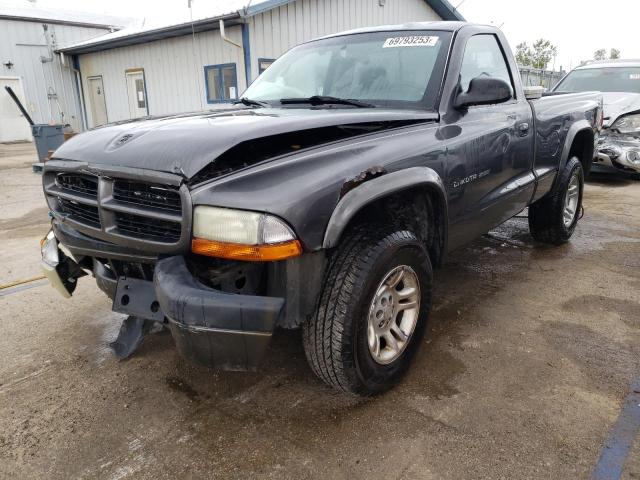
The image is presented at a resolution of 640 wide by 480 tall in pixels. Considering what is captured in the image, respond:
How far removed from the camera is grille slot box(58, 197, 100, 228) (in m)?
2.32

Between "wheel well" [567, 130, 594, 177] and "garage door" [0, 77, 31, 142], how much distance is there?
19.3 metres

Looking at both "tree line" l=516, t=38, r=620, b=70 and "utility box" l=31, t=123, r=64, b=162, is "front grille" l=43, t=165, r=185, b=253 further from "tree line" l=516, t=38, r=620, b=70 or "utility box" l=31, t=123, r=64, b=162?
"tree line" l=516, t=38, r=620, b=70

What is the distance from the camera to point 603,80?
903cm

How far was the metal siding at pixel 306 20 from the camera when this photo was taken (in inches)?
437

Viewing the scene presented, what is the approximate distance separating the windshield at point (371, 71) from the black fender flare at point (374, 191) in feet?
1.91

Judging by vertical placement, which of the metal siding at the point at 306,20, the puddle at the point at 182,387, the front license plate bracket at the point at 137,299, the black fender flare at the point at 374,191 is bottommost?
the puddle at the point at 182,387

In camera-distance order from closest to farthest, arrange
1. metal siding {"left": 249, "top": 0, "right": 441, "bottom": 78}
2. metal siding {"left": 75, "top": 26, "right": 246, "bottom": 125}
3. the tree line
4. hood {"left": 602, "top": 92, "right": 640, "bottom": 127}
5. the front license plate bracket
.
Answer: the front license plate bracket, hood {"left": 602, "top": 92, "right": 640, "bottom": 127}, metal siding {"left": 249, "top": 0, "right": 441, "bottom": 78}, metal siding {"left": 75, "top": 26, "right": 246, "bottom": 125}, the tree line

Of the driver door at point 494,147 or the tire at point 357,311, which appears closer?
the tire at point 357,311

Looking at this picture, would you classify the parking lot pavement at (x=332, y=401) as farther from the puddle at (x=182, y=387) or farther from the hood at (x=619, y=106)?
the hood at (x=619, y=106)

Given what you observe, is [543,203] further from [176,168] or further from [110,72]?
[110,72]

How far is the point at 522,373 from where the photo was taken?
8.89 feet

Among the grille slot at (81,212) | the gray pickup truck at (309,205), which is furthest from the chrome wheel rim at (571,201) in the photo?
the grille slot at (81,212)

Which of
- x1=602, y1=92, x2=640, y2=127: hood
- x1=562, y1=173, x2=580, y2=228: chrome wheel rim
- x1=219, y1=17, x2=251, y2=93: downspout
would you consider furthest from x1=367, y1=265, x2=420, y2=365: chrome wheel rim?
x1=219, y1=17, x2=251, y2=93: downspout

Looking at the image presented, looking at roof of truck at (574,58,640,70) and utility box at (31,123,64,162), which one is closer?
roof of truck at (574,58,640,70)
